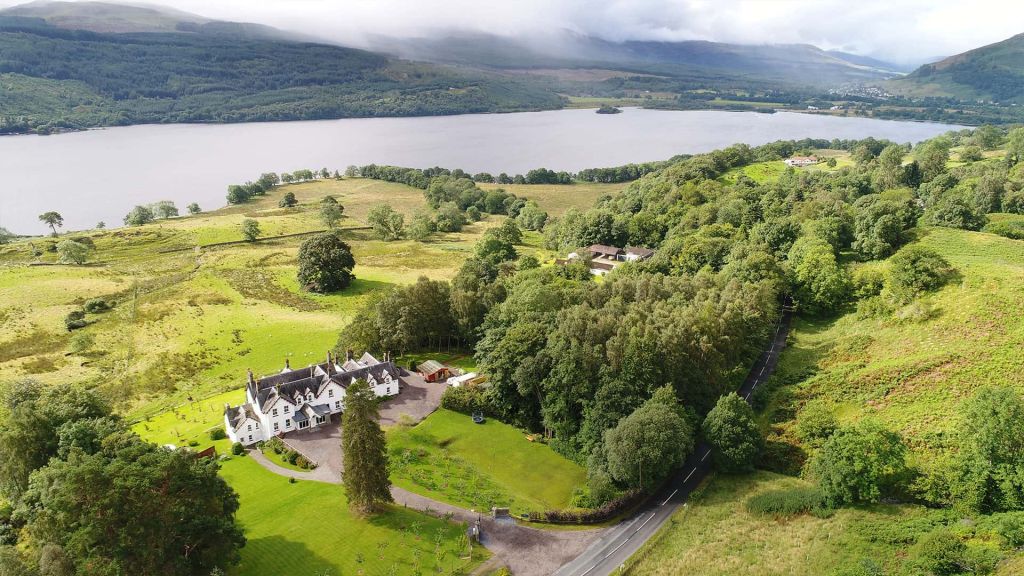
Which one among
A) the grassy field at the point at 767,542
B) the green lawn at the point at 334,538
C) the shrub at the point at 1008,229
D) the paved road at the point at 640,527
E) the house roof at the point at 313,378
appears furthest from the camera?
the shrub at the point at 1008,229

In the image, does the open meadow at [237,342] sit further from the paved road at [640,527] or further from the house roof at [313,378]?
the paved road at [640,527]

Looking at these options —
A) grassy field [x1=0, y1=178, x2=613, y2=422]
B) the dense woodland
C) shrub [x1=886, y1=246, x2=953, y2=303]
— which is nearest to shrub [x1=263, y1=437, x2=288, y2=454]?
grassy field [x1=0, y1=178, x2=613, y2=422]

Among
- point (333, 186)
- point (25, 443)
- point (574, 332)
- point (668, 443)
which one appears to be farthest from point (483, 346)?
point (333, 186)

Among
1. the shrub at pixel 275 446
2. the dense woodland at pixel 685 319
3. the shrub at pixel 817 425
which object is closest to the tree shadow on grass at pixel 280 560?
the shrub at pixel 275 446

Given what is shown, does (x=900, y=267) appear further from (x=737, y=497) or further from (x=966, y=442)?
(x=737, y=497)

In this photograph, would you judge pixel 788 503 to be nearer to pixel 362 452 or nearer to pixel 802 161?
pixel 362 452

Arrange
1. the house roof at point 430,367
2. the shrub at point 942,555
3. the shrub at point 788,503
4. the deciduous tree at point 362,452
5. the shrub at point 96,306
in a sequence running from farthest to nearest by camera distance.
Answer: the shrub at point 96,306 → the house roof at point 430,367 → the deciduous tree at point 362,452 → the shrub at point 788,503 → the shrub at point 942,555
